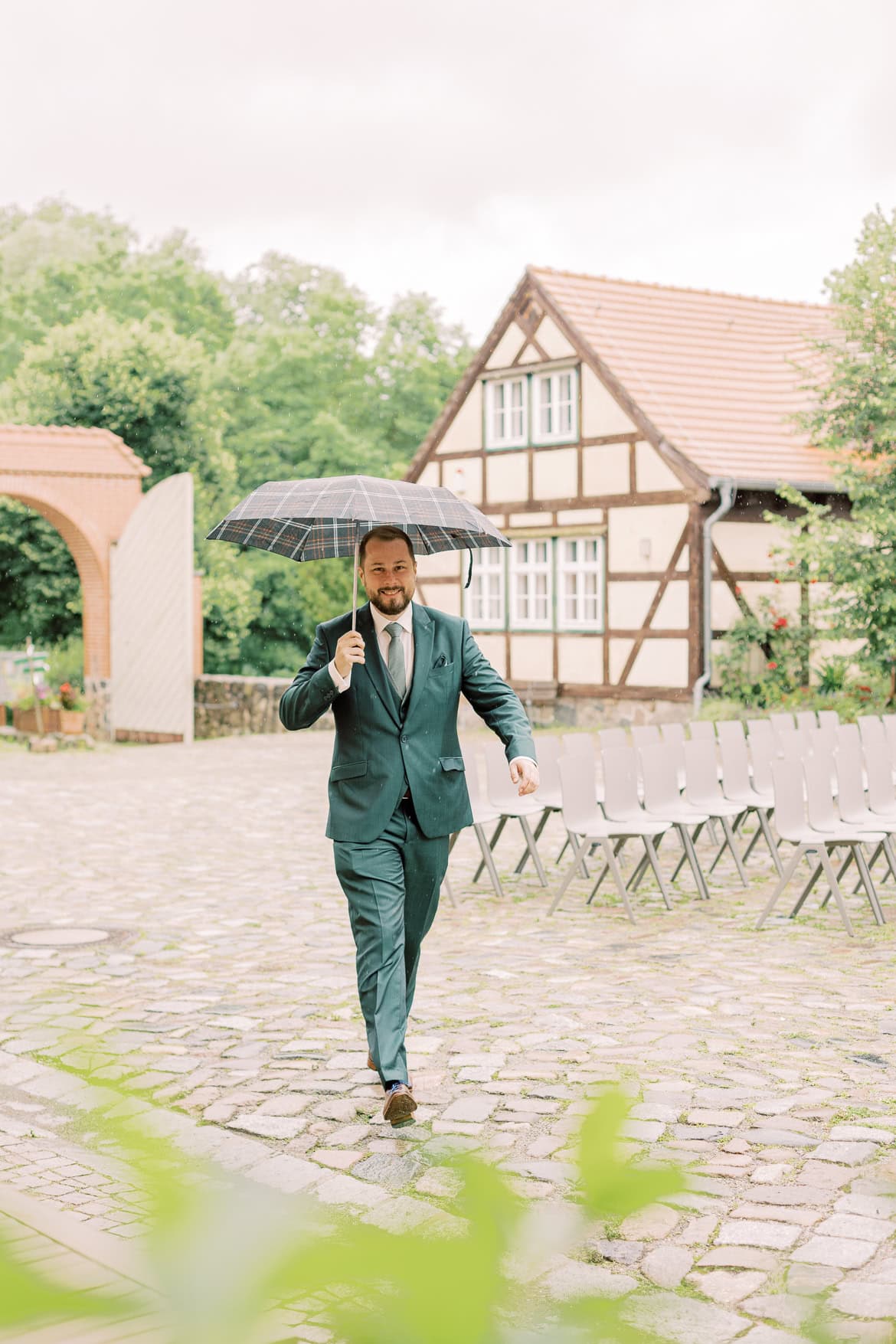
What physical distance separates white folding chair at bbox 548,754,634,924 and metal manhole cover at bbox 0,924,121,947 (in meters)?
2.24

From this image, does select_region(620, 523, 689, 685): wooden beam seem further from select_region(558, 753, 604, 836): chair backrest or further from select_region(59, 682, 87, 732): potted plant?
select_region(558, 753, 604, 836): chair backrest

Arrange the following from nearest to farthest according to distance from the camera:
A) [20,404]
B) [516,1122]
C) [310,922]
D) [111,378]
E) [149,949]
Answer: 1. [516,1122]
2. [149,949]
3. [310,922]
4. [111,378]
5. [20,404]

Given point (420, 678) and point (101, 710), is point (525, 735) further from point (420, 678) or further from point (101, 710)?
point (101, 710)

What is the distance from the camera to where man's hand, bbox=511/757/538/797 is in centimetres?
494

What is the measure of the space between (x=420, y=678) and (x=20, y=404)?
26.6m

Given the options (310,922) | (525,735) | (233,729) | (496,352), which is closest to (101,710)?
(233,729)

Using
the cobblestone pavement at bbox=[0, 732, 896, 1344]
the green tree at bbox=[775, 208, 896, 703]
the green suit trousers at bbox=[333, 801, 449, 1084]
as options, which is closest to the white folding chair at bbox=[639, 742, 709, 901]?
the cobblestone pavement at bbox=[0, 732, 896, 1344]

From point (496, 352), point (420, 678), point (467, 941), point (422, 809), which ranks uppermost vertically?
point (496, 352)

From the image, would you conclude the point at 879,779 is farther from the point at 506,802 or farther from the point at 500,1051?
the point at 500,1051

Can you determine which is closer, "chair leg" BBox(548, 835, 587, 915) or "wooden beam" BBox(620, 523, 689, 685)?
"chair leg" BBox(548, 835, 587, 915)

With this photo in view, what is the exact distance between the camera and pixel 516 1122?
436 centimetres

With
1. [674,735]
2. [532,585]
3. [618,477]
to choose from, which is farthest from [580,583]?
[674,735]

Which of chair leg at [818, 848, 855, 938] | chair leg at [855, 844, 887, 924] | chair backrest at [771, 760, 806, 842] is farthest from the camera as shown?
chair backrest at [771, 760, 806, 842]

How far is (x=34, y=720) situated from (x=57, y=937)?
14580mm
